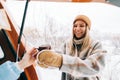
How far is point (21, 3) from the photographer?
2.73ft

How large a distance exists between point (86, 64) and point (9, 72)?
10.0 inches

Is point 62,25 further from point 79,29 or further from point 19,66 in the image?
point 19,66

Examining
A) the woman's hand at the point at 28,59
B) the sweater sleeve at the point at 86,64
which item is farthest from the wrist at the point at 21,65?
the sweater sleeve at the point at 86,64

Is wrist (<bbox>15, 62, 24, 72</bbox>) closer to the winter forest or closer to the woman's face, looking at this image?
the winter forest

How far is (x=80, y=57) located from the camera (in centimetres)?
78

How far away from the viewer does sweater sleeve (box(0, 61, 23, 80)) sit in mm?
630

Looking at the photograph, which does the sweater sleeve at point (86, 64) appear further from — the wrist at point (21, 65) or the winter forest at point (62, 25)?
the wrist at point (21, 65)

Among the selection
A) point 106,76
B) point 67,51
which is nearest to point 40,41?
point 67,51

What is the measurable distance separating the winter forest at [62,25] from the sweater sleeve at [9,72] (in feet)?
0.39

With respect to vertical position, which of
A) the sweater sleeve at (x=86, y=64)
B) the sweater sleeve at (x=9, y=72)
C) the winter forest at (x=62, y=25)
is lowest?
the sweater sleeve at (x=86, y=64)

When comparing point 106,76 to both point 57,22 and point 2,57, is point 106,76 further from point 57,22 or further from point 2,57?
point 2,57

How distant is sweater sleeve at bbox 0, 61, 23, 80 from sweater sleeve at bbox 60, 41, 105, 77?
0.17m

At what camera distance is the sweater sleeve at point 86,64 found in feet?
2.51

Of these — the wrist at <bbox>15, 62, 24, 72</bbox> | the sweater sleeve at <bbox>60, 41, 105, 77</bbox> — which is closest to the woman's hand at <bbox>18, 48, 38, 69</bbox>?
the wrist at <bbox>15, 62, 24, 72</bbox>
